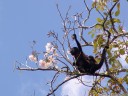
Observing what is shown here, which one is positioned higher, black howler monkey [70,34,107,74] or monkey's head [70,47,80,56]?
monkey's head [70,47,80,56]

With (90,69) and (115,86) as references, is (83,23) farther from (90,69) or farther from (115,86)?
(115,86)

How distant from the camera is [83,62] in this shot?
189 inches

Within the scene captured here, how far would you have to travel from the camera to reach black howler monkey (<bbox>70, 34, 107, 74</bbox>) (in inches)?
176

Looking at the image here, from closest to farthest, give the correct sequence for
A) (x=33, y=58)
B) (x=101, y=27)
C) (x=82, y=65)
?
(x=101, y=27)
(x=33, y=58)
(x=82, y=65)

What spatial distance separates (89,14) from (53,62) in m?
0.74

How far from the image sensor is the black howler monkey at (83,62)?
447 centimetres

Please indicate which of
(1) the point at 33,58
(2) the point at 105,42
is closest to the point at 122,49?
(2) the point at 105,42

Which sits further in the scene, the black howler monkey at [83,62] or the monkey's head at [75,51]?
the monkey's head at [75,51]

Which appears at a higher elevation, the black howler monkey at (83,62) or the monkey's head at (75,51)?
the monkey's head at (75,51)

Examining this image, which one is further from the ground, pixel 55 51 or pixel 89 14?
pixel 89 14

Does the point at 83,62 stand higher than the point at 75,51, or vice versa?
the point at 75,51

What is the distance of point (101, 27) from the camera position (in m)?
4.06

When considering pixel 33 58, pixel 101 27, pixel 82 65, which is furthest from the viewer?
pixel 82 65

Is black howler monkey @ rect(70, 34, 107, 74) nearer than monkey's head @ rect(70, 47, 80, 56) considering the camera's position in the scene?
Yes
